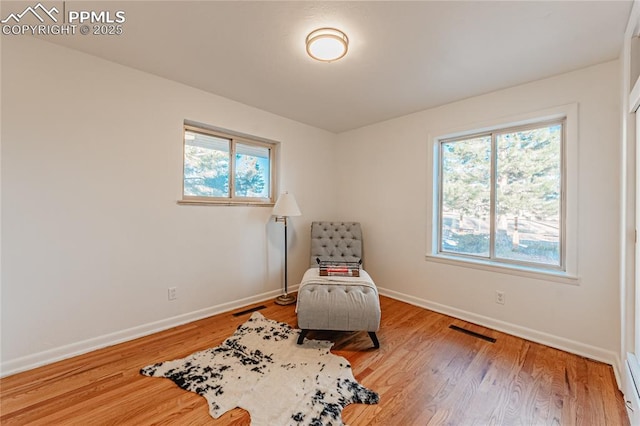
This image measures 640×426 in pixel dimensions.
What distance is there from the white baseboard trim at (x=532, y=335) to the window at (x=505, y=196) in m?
0.59

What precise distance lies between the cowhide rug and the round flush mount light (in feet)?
7.50

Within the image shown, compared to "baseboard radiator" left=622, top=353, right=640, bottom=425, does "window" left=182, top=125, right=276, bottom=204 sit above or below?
above

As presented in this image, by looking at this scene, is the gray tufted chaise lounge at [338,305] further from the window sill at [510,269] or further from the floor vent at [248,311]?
the window sill at [510,269]

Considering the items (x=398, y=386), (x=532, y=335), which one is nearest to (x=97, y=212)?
(x=398, y=386)

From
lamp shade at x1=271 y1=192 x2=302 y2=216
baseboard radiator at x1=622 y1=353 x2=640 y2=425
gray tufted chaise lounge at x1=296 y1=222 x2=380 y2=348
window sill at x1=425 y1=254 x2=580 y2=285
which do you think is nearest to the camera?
baseboard radiator at x1=622 y1=353 x2=640 y2=425

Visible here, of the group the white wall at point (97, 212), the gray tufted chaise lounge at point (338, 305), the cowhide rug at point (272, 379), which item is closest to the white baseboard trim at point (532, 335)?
the gray tufted chaise lounge at point (338, 305)

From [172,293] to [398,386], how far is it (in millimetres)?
2166

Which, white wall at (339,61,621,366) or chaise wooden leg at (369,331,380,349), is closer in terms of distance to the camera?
white wall at (339,61,621,366)

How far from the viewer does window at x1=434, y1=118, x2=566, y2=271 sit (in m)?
2.38

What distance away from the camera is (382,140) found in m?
3.56

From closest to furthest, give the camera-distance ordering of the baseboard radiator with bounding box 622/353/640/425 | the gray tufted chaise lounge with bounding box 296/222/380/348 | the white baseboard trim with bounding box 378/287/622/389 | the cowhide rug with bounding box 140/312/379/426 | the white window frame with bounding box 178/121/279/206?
the baseboard radiator with bounding box 622/353/640/425
the cowhide rug with bounding box 140/312/379/426
the white baseboard trim with bounding box 378/287/622/389
the gray tufted chaise lounge with bounding box 296/222/380/348
the white window frame with bounding box 178/121/279/206

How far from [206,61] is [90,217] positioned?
1.59 meters

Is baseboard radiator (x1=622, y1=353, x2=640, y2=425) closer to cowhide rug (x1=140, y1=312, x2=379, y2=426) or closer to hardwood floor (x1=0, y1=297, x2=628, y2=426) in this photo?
hardwood floor (x1=0, y1=297, x2=628, y2=426)

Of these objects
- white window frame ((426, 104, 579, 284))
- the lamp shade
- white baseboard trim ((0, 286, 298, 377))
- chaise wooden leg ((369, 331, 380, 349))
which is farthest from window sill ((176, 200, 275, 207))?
white window frame ((426, 104, 579, 284))
